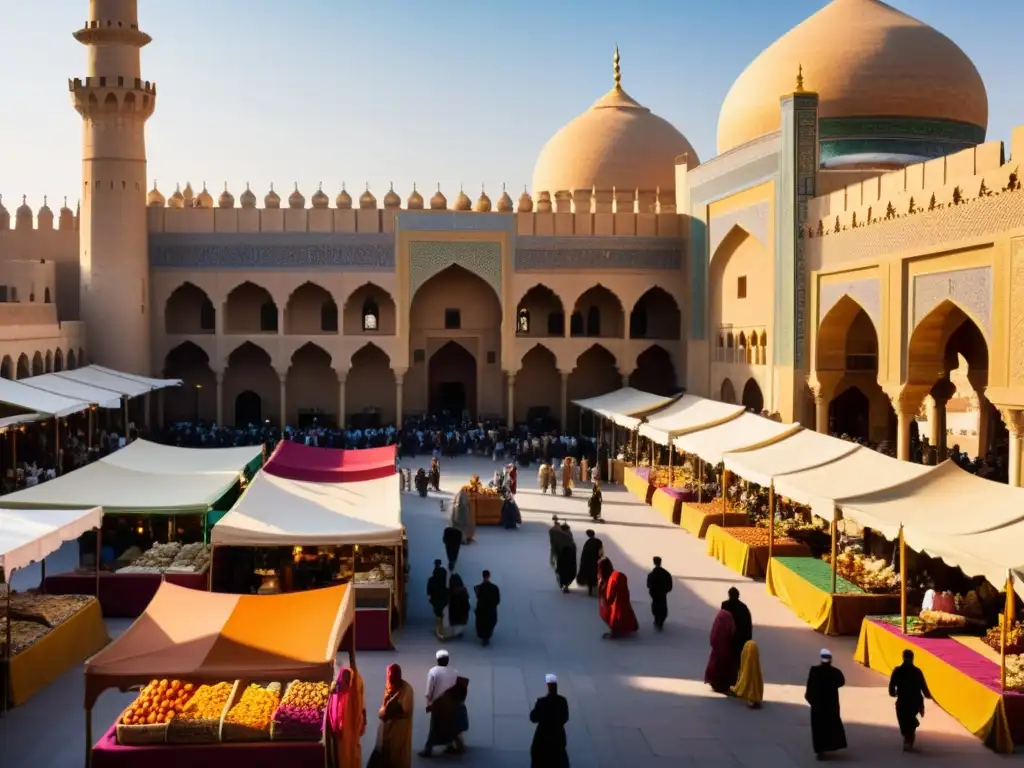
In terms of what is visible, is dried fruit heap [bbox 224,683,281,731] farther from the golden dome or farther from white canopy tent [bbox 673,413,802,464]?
the golden dome

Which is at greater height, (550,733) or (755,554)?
(755,554)

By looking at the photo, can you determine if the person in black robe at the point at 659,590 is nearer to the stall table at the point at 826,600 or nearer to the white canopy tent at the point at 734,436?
the stall table at the point at 826,600

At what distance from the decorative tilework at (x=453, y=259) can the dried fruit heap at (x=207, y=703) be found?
61.2 feet

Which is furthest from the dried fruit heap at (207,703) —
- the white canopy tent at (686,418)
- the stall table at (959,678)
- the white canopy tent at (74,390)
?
the white canopy tent at (74,390)

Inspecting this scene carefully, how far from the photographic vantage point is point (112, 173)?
76.8 feet

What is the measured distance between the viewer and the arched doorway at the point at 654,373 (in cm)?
2708

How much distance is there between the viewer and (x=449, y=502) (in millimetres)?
17328

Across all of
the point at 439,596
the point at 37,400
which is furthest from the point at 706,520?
the point at 37,400

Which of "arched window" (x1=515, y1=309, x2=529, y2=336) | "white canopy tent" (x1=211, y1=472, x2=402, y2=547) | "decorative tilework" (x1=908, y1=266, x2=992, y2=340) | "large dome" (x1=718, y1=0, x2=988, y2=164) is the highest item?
"large dome" (x1=718, y1=0, x2=988, y2=164)

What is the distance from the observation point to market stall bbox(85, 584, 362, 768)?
6.10m

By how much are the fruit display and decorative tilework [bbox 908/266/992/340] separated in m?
3.16

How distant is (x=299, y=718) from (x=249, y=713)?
305mm

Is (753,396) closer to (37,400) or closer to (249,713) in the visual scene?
Result: (37,400)

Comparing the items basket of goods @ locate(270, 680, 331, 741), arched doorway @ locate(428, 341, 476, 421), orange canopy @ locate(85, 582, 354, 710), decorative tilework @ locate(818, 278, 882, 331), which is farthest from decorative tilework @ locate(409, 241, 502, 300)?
basket of goods @ locate(270, 680, 331, 741)
